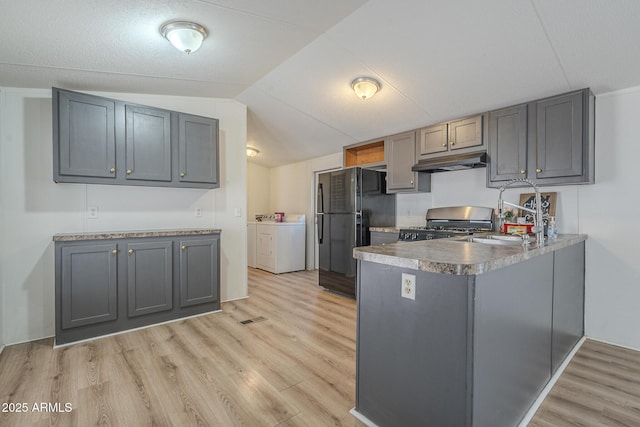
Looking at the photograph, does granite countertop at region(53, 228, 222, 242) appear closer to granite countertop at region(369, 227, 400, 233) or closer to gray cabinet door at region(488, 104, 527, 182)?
granite countertop at region(369, 227, 400, 233)

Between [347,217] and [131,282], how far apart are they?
2.58m

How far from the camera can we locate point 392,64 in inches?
109

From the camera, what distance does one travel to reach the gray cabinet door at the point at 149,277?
113 inches

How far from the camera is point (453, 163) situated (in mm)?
3238

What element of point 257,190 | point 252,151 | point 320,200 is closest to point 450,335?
point 320,200

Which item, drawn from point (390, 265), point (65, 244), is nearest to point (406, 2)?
point (390, 265)

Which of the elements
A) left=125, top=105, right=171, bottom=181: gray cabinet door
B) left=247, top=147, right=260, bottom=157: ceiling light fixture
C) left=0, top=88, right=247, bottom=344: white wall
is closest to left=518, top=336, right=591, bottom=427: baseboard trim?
left=125, top=105, right=171, bottom=181: gray cabinet door

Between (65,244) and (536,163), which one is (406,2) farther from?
(65,244)

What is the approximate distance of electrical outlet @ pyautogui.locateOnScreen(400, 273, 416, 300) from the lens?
141cm

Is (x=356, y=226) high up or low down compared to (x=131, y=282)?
up

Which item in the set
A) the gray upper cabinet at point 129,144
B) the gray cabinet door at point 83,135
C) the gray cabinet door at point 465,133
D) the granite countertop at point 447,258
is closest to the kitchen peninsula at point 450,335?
the granite countertop at point 447,258

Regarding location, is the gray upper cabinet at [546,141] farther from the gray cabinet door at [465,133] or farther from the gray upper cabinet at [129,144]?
the gray upper cabinet at [129,144]

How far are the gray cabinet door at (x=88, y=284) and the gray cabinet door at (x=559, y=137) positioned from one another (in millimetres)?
3981

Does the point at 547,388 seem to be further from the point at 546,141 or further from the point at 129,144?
the point at 129,144
